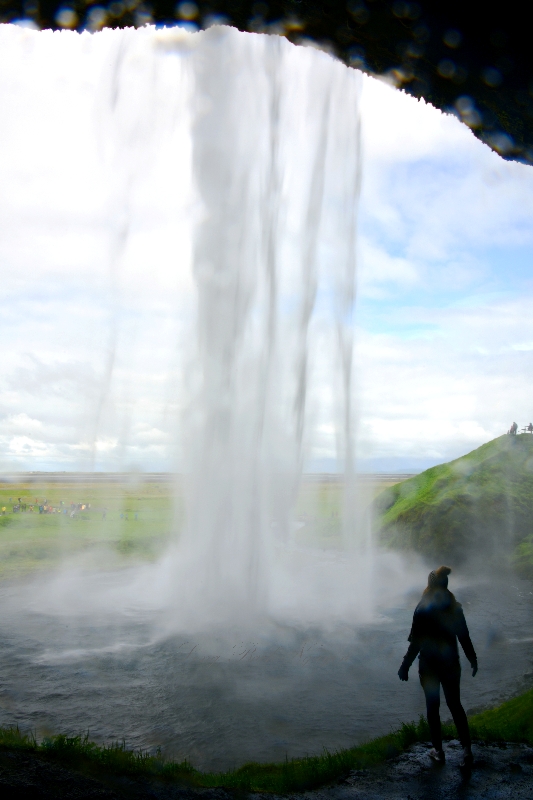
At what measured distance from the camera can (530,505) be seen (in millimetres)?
24969

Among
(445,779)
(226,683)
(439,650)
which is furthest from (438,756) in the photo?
(226,683)

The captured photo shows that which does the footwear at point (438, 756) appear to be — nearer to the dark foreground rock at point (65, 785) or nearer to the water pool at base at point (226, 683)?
the water pool at base at point (226, 683)

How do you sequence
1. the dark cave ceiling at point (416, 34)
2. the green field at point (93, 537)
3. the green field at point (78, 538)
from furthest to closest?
the green field at point (78, 538) < the green field at point (93, 537) < the dark cave ceiling at point (416, 34)

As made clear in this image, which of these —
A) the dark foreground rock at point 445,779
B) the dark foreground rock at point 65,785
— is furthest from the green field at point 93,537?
the dark foreground rock at point 445,779

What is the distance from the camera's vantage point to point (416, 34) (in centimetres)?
717

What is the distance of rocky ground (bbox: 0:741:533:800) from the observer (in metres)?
5.29

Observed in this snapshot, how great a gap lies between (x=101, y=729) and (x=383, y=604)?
10.4 m

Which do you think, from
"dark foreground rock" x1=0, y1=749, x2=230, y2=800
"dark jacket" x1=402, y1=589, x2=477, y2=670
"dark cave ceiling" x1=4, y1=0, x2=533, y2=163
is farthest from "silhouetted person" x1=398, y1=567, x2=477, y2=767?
"dark cave ceiling" x1=4, y1=0, x2=533, y2=163

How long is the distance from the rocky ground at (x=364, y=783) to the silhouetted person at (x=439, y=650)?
1.25 feet

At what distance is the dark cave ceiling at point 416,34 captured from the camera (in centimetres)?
671

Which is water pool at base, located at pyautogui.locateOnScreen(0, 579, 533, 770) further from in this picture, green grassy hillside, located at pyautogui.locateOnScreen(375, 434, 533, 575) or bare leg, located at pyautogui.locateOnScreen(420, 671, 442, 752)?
green grassy hillside, located at pyautogui.locateOnScreen(375, 434, 533, 575)

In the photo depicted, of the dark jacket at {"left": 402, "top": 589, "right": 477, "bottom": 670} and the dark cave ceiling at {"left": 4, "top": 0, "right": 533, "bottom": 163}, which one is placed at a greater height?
the dark cave ceiling at {"left": 4, "top": 0, "right": 533, "bottom": 163}

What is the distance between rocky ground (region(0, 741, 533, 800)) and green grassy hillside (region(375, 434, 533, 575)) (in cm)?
1639

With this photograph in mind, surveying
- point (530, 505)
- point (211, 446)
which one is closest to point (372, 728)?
point (211, 446)
